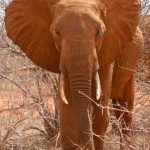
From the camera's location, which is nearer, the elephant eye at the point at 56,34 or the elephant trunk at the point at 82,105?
the elephant trunk at the point at 82,105

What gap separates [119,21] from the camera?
176 inches

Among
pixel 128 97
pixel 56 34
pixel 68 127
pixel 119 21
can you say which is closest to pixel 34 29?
pixel 56 34

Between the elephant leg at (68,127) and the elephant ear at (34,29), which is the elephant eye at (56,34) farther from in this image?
the elephant leg at (68,127)

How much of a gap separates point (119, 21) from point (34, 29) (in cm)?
65

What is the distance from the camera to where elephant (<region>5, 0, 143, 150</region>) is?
3.82 m

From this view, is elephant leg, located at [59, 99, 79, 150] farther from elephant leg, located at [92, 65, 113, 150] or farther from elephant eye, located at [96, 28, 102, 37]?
elephant eye, located at [96, 28, 102, 37]

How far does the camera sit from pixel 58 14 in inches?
162

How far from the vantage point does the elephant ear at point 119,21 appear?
4.38 metres

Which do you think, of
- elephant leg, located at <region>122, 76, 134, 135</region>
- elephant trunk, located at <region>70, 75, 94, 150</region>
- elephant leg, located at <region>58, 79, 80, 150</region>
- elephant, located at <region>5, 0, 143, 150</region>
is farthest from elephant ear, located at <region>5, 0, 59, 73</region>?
elephant leg, located at <region>122, 76, 134, 135</region>

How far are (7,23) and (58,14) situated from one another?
67 cm

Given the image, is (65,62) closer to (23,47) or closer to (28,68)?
(23,47)

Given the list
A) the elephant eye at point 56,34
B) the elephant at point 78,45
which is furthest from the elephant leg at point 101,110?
the elephant eye at point 56,34

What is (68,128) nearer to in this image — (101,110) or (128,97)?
(101,110)

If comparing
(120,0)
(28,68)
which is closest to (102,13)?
(120,0)
